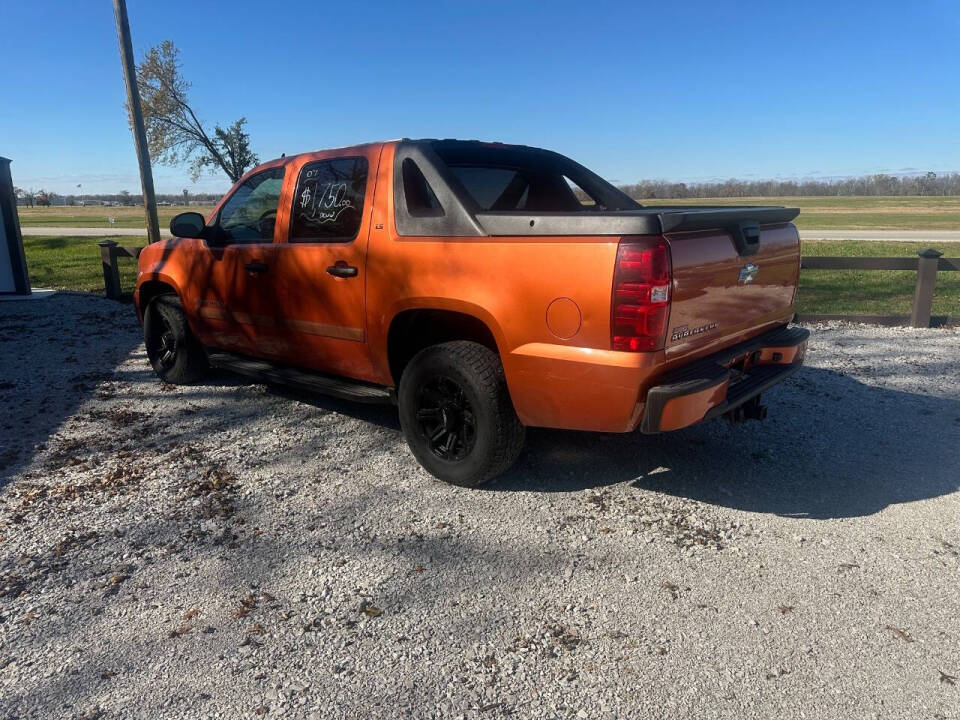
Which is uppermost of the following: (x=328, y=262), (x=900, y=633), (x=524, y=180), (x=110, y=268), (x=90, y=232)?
(x=524, y=180)

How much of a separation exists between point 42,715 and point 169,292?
14.2 feet

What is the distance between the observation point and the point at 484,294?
332 centimetres

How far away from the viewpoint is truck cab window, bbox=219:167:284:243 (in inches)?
185

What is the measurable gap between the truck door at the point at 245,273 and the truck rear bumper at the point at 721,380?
2.75 meters

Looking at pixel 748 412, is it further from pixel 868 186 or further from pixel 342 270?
pixel 868 186

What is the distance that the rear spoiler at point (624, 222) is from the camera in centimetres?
284

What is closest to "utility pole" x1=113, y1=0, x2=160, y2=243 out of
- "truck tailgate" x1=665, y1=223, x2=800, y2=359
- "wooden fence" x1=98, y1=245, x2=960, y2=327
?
"wooden fence" x1=98, y1=245, x2=960, y2=327

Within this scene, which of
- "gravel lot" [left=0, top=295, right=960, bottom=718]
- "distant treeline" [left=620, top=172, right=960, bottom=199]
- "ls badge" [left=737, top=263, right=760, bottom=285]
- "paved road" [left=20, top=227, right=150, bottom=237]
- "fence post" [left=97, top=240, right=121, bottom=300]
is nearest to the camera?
"gravel lot" [left=0, top=295, right=960, bottom=718]

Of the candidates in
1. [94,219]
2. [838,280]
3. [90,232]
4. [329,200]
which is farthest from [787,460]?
[94,219]

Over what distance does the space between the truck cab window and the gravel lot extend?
135 cm

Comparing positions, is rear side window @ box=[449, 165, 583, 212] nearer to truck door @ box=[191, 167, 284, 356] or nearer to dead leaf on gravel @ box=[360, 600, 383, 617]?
truck door @ box=[191, 167, 284, 356]

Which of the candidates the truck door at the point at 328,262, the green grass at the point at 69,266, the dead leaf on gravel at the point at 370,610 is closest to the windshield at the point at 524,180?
the truck door at the point at 328,262

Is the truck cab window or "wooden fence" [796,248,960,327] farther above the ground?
the truck cab window

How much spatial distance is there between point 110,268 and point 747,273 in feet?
34.7
